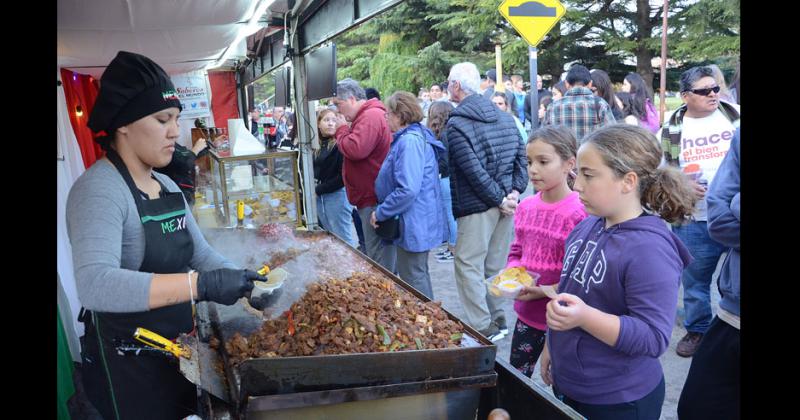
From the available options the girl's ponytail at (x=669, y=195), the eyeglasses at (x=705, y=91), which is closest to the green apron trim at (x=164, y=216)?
the girl's ponytail at (x=669, y=195)

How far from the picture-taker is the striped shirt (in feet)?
20.2

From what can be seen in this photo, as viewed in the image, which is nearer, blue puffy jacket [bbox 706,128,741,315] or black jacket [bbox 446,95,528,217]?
blue puffy jacket [bbox 706,128,741,315]

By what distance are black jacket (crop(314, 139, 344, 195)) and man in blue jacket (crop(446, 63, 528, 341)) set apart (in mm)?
2205

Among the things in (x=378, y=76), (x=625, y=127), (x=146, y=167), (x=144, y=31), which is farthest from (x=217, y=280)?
(x=378, y=76)

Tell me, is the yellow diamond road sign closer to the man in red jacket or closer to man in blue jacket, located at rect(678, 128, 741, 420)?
the man in red jacket

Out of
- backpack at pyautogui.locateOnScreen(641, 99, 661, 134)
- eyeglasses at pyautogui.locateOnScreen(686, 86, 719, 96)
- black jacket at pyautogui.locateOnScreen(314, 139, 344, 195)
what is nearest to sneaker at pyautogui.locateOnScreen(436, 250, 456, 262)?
black jacket at pyautogui.locateOnScreen(314, 139, 344, 195)

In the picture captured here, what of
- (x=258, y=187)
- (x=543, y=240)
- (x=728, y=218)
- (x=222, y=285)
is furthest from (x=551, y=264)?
(x=258, y=187)

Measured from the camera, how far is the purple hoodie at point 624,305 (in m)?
1.93

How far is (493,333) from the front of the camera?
16.6ft

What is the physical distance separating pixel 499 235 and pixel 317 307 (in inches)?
122

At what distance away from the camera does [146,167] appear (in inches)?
88.7

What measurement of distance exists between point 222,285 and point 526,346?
1.73 meters

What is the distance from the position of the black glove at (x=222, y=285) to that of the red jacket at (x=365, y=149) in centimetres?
348

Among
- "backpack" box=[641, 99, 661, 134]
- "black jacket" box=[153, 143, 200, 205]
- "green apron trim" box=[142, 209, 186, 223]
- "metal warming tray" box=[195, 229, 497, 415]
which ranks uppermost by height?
"backpack" box=[641, 99, 661, 134]
